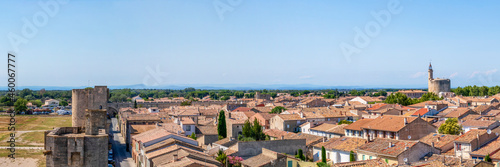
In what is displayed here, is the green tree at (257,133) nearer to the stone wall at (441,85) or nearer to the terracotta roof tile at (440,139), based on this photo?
the terracotta roof tile at (440,139)

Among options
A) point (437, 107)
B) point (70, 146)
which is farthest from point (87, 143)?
point (437, 107)

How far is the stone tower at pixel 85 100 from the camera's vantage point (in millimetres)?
39875

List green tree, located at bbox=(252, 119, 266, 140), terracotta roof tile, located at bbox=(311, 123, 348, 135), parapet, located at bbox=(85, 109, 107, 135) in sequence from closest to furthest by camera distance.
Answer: parapet, located at bbox=(85, 109, 107, 135) → green tree, located at bbox=(252, 119, 266, 140) → terracotta roof tile, located at bbox=(311, 123, 348, 135)

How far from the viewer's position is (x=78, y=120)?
39.5m

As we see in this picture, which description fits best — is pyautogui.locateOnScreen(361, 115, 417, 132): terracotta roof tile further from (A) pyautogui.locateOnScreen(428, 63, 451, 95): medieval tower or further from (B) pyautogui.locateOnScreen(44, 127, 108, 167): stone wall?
(A) pyautogui.locateOnScreen(428, 63, 451, 95): medieval tower

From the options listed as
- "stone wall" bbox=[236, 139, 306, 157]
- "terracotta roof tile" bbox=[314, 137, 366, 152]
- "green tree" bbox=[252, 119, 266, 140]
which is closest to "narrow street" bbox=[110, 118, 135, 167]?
"stone wall" bbox=[236, 139, 306, 157]

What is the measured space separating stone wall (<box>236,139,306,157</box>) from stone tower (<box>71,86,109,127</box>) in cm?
1569

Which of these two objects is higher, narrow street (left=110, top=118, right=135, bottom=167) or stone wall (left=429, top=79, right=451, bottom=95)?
stone wall (left=429, top=79, right=451, bottom=95)

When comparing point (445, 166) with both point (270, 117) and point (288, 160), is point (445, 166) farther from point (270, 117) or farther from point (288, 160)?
point (270, 117)

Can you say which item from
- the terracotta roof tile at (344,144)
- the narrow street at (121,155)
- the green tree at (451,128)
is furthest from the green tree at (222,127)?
the green tree at (451,128)

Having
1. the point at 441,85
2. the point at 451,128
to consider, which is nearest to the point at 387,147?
the point at 451,128

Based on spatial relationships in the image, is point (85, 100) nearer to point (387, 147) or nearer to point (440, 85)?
point (387, 147)

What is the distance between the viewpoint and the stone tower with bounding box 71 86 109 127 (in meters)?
39.9

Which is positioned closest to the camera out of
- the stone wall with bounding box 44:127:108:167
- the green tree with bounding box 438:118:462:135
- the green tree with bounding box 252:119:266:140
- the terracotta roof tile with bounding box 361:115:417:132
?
the stone wall with bounding box 44:127:108:167
